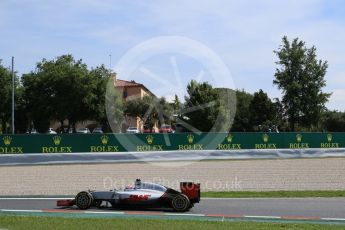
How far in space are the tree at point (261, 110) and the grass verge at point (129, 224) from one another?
61.2m

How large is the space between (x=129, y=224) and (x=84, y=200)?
390 centimetres

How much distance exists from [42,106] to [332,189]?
45.7 meters

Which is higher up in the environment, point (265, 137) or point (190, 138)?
point (265, 137)

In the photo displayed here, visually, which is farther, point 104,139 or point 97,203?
point 104,139

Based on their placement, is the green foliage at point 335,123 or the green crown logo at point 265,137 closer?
the green crown logo at point 265,137

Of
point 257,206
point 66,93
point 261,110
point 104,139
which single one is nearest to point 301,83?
point 261,110

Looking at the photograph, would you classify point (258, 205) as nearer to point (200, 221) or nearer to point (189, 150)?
point (200, 221)

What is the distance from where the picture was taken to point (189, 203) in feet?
50.1

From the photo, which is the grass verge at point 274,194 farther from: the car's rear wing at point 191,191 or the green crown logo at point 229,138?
the green crown logo at point 229,138

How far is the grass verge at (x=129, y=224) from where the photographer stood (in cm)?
1163

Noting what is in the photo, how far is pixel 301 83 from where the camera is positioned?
63562mm

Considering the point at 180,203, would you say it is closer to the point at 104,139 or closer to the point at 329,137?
the point at 104,139

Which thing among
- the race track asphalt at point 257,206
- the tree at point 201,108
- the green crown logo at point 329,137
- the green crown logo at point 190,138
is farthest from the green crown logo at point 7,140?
the tree at point 201,108

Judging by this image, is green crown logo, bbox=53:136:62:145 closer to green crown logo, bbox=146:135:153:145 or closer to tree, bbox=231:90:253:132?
green crown logo, bbox=146:135:153:145
